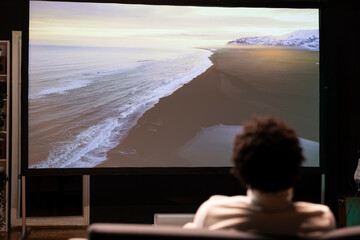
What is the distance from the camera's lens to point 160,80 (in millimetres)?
4977

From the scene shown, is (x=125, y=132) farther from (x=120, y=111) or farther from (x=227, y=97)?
(x=227, y=97)

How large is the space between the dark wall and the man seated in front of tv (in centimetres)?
383

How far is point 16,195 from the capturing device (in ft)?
18.2

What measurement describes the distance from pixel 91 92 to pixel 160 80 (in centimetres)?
64

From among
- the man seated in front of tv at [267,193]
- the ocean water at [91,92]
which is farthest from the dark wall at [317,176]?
the man seated in front of tv at [267,193]

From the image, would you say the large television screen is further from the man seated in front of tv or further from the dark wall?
the man seated in front of tv

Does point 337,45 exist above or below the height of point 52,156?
→ above

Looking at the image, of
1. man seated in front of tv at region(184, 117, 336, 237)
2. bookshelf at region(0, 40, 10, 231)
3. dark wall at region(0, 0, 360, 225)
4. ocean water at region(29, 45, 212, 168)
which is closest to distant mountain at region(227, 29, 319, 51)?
dark wall at region(0, 0, 360, 225)

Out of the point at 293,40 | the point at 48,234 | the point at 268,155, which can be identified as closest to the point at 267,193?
the point at 268,155

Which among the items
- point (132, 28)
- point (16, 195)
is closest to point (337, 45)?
point (132, 28)

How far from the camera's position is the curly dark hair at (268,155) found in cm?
150

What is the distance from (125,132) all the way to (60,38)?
1024 mm

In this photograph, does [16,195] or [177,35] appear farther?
[16,195]

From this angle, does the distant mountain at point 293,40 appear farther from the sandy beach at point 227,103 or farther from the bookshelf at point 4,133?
the bookshelf at point 4,133
